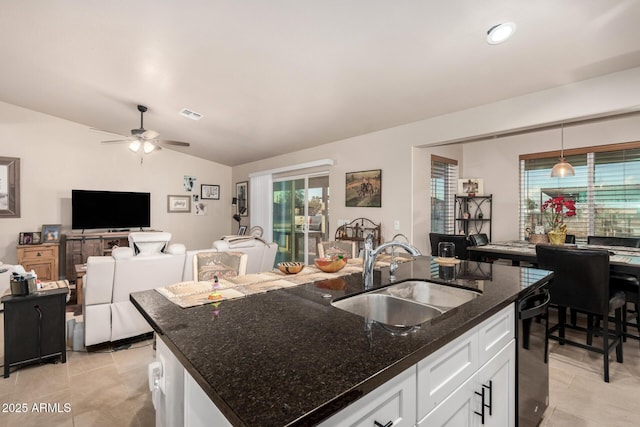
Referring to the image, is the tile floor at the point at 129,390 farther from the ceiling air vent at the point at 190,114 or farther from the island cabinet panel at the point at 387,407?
the ceiling air vent at the point at 190,114

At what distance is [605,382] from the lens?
241 cm

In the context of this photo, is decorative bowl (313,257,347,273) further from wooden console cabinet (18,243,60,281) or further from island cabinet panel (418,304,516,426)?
wooden console cabinet (18,243,60,281)

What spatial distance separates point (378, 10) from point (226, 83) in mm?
1980

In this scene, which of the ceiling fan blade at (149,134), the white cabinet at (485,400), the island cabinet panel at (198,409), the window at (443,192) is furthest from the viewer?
the window at (443,192)

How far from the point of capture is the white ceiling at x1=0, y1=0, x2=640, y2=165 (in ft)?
7.03

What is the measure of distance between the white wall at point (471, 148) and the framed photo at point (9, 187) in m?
4.34

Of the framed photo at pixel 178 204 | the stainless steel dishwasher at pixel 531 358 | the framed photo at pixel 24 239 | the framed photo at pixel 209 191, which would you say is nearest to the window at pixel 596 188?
the stainless steel dishwasher at pixel 531 358

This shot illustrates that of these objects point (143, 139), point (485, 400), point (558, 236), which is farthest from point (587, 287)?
point (143, 139)

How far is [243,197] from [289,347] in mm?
6801

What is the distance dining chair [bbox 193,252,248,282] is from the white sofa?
568mm

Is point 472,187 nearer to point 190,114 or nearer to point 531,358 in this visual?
point 531,358

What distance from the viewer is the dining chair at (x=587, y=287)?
2480 millimetres

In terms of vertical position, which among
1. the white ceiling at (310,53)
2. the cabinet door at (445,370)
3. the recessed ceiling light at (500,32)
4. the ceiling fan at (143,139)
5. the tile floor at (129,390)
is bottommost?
the tile floor at (129,390)

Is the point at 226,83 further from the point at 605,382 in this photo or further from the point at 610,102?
the point at 605,382
